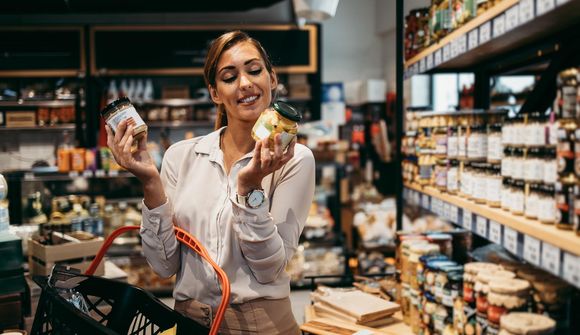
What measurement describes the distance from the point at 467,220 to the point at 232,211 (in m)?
0.76

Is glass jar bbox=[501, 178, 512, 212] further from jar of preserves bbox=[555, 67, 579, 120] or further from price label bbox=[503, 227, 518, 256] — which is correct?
jar of preserves bbox=[555, 67, 579, 120]

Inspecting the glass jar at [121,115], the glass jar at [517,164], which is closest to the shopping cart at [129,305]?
the glass jar at [121,115]

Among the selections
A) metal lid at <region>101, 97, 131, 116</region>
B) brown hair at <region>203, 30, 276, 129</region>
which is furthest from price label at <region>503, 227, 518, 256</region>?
metal lid at <region>101, 97, 131, 116</region>

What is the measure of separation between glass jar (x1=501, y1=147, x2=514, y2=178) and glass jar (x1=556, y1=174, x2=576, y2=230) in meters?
0.27

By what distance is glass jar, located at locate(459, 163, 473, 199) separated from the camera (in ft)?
6.19

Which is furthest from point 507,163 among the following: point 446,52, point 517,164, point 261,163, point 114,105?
point 114,105

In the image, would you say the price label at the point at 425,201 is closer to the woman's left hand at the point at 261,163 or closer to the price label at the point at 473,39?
the price label at the point at 473,39

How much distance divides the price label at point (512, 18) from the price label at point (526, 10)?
1.0 inches

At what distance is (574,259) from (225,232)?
0.90 meters

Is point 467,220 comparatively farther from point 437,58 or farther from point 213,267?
point 213,267

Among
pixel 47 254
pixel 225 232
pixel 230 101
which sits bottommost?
pixel 47 254

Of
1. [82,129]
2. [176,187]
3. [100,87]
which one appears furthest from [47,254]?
[100,87]

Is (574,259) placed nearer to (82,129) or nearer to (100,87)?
(82,129)

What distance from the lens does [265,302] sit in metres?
1.62
